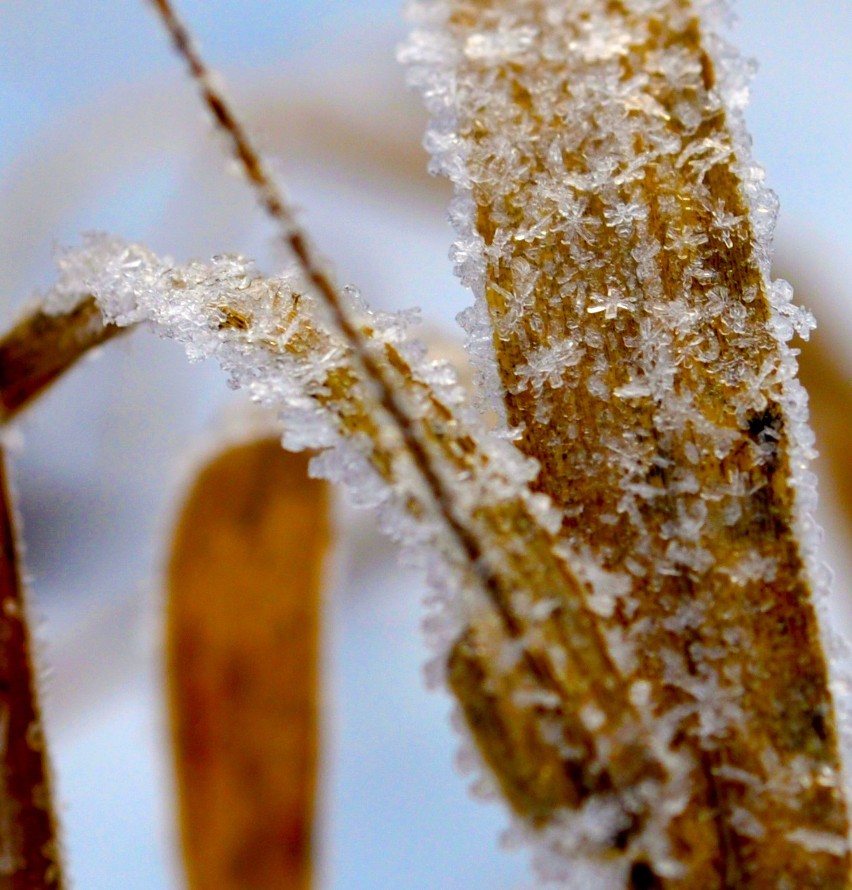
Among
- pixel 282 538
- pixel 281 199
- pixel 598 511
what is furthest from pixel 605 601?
pixel 282 538

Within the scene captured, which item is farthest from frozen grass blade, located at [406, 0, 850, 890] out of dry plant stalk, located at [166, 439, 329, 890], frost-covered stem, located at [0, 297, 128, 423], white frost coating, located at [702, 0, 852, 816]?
dry plant stalk, located at [166, 439, 329, 890]

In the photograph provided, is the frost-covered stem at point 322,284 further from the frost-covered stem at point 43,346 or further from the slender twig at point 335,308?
the frost-covered stem at point 43,346

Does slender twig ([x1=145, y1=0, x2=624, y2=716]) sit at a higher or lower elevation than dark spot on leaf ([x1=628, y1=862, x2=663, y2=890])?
higher

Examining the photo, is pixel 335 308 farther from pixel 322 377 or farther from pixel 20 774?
pixel 20 774

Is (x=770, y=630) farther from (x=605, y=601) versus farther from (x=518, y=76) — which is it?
(x=518, y=76)

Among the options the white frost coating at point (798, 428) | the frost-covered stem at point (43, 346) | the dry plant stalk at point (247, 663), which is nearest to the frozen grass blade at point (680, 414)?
the white frost coating at point (798, 428)

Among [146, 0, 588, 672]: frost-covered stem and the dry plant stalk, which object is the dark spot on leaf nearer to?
[146, 0, 588, 672]: frost-covered stem
